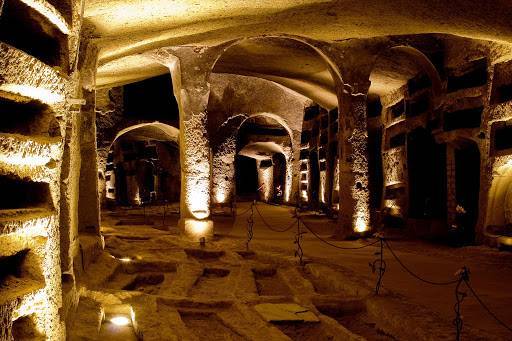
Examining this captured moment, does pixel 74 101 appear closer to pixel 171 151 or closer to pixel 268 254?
pixel 268 254

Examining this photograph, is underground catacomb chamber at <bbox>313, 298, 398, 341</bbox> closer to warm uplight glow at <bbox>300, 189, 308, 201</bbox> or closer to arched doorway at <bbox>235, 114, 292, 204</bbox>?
arched doorway at <bbox>235, 114, 292, 204</bbox>

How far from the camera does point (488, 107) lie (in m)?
10.2

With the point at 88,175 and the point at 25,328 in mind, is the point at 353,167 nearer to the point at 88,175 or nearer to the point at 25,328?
the point at 88,175

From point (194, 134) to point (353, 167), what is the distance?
4.02 m

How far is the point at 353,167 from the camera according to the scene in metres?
11.1

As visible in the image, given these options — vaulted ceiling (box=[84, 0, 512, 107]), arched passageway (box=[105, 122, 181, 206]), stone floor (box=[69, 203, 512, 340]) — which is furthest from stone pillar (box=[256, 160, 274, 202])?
vaulted ceiling (box=[84, 0, 512, 107])

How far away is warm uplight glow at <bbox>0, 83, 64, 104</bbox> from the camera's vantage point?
103 inches

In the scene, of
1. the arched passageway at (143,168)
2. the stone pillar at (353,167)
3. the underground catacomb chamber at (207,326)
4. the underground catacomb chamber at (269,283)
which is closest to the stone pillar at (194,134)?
the underground catacomb chamber at (269,283)

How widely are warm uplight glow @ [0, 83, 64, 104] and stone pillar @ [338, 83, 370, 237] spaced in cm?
880

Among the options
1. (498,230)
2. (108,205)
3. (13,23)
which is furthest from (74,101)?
(108,205)

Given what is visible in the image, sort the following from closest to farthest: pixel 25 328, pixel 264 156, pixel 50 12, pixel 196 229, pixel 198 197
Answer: pixel 25 328
pixel 50 12
pixel 196 229
pixel 198 197
pixel 264 156

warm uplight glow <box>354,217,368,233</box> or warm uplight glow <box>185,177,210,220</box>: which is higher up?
warm uplight glow <box>185,177,210,220</box>

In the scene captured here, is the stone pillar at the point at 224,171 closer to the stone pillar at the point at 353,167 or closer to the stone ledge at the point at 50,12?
the stone pillar at the point at 353,167

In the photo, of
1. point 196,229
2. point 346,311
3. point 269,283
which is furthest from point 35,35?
point 196,229
